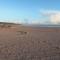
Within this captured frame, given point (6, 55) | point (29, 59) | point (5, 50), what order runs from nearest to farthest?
point (29, 59)
point (6, 55)
point (5, 50)

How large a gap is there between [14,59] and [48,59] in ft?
5.04

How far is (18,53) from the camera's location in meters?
12.4

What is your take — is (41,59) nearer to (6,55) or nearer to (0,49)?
(6,55)

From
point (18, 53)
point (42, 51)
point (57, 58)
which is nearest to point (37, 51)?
point (42, 51)

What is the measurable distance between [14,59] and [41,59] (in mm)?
1219

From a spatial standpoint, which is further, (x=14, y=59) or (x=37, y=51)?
(x=37, y=51)

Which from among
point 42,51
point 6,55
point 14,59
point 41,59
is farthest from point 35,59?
point 42,51

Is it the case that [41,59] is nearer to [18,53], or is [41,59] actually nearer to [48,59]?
[48,59]

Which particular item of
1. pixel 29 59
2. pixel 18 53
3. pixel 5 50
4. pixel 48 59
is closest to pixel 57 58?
pixel 48 59

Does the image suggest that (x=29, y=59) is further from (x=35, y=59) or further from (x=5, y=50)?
(x=5, y=50)

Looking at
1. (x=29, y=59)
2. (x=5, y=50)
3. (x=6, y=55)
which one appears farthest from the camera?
(x=5, y=50)

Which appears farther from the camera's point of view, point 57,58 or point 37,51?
point 37,51

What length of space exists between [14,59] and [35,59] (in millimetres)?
949

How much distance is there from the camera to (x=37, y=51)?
44.1ft
